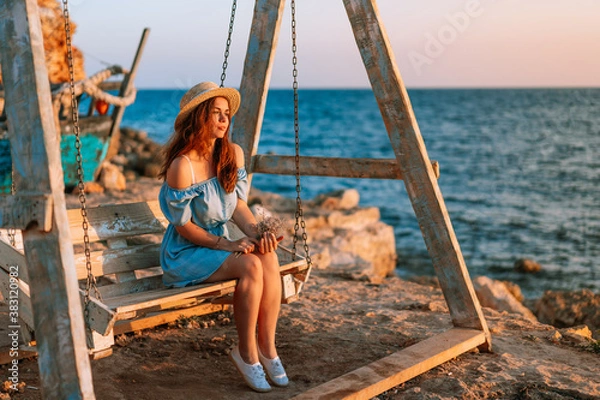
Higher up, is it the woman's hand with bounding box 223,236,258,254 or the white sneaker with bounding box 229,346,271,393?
the woman's hand with bounding box 223,236,258,254

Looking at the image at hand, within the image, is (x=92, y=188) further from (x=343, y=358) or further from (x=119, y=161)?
(x=343, y=358)

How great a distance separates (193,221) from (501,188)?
18.5 m

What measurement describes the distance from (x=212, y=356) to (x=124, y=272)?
0.78 m

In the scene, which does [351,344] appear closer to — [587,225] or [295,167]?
[295,167]

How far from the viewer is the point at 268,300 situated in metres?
3.50

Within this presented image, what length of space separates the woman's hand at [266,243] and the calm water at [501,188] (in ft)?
23.3

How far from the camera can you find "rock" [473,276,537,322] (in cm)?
674

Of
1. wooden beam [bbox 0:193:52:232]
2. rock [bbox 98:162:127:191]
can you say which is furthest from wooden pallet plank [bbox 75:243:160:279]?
rock [bbox 98:162:127:191]

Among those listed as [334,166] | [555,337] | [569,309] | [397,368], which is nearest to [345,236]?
[569,309]

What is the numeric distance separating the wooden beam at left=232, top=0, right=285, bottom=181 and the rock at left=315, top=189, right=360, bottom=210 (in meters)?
6.99

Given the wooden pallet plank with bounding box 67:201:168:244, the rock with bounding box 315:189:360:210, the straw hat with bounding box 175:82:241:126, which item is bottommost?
the rock with bounding box 315:189:360:210

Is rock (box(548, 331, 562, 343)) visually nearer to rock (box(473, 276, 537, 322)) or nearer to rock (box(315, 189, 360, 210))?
rock (box(473, 276, 537, 322))

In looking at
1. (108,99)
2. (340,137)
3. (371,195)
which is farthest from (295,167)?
(340,137)

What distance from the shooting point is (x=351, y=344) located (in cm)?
443
